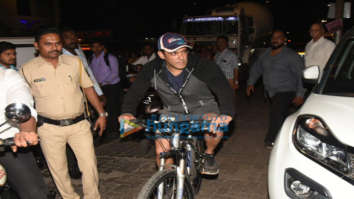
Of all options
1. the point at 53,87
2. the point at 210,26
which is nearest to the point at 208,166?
the point at 53,87

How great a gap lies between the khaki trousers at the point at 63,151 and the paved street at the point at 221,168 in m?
0.73

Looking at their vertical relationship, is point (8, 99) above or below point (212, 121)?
above

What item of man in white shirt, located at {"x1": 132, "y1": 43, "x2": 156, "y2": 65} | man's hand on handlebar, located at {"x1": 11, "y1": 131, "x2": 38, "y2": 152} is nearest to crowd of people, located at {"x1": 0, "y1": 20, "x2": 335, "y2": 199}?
man's hand on handlebar, located at {"x1": 11, "y1": 131, "x2": 38, "y2": 152}

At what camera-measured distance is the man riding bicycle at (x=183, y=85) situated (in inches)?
129

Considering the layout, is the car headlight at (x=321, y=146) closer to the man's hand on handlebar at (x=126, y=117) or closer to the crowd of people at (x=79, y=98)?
the crowd of people at (x=79, y=98)

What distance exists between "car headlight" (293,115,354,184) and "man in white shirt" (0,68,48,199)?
212 cm

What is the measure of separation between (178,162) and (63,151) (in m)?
1.40

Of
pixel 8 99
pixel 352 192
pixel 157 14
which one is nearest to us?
pixel 352 192

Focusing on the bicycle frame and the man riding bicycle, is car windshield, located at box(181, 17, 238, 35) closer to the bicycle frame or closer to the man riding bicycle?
the man riding bicycle

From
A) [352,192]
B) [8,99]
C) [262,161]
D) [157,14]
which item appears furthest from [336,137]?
[157,14]

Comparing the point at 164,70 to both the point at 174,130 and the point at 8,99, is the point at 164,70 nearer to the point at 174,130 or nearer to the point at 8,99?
the point at 174,130

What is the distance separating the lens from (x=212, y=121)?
294 cm

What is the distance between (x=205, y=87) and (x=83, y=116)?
4.64ft

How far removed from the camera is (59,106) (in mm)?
3639
